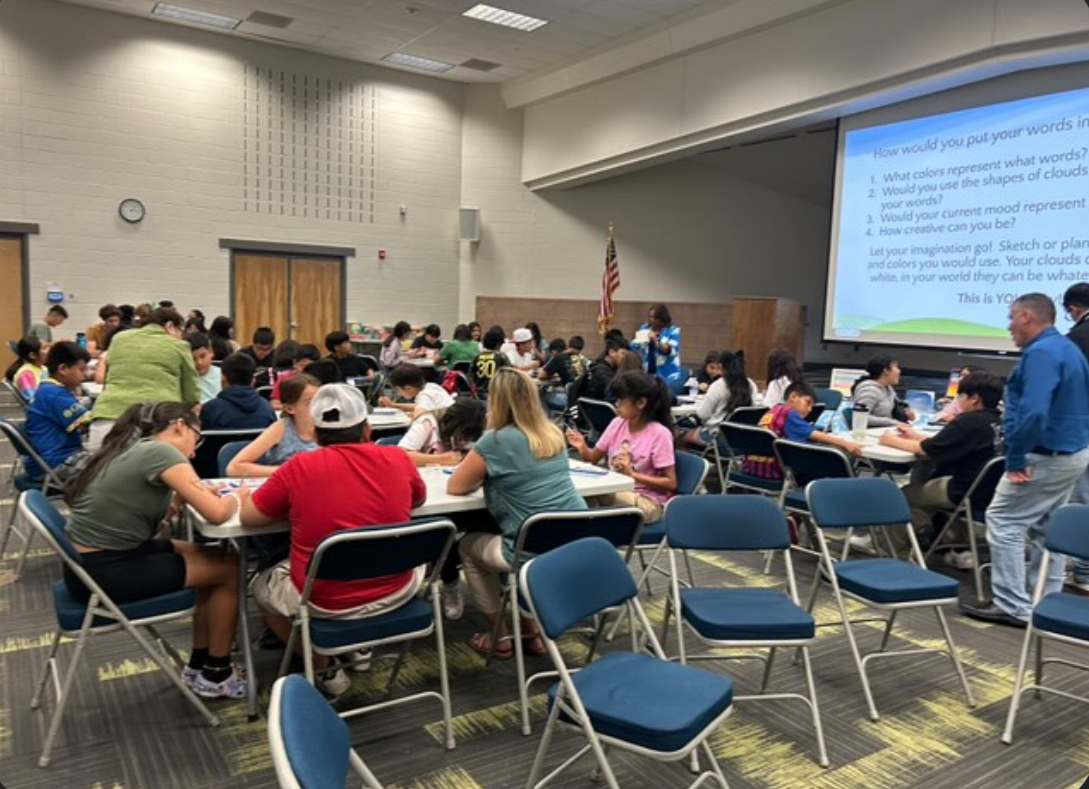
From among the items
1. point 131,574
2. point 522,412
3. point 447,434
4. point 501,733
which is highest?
point 522,412

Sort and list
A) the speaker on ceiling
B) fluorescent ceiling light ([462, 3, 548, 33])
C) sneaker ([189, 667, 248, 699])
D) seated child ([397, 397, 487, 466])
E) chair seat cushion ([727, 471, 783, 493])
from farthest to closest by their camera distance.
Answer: the speaker on ceiling → fluorescent ceiling light ([462, 3, 548, 33]) → chair seat cushion ([727, 471, 783, 493]) → seated child ([397, 397, 487, 466]) → sneaker ([189, 667, 248, 699])

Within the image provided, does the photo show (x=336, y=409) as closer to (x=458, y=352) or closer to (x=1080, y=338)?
(x=1080, y=338)

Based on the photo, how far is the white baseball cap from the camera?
2.74 metres

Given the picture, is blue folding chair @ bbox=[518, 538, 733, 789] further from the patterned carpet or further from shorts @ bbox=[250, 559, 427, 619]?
shorts @ bbox=[250, 559, 427, 619]

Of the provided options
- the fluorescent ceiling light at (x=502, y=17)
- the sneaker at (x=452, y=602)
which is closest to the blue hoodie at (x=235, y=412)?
the sneaker at (x=452, y=602)

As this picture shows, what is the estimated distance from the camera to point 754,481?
506 centimetres

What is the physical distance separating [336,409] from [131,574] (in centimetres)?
92

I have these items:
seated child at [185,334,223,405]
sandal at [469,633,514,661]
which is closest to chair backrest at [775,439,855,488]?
sandal at [469,633,514,661]

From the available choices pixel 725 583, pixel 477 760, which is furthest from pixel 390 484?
pixel 725 583

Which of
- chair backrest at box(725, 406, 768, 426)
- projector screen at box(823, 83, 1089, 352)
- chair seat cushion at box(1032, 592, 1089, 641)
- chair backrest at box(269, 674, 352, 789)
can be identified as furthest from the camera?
projector screen at box(823, 83, 1089, 352)

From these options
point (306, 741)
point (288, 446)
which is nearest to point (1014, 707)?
point (306, 741)

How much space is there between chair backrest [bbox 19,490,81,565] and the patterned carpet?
2.30ft

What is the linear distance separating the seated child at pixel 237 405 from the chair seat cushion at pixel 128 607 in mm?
1621

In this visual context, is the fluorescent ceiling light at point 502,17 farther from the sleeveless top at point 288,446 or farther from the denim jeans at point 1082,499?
the denim jeans at point 1082,499
